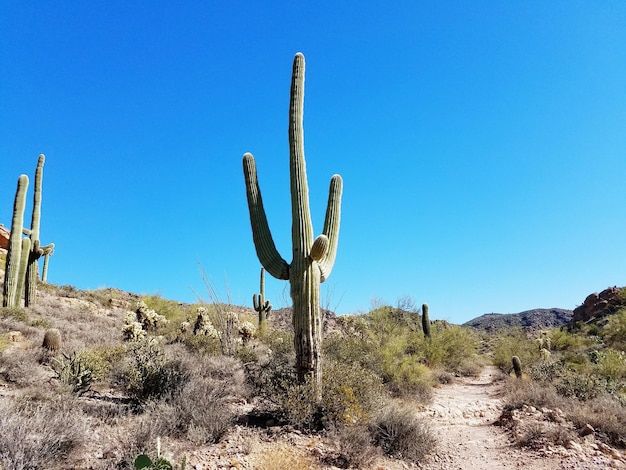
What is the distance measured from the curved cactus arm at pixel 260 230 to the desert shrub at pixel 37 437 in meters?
3.90

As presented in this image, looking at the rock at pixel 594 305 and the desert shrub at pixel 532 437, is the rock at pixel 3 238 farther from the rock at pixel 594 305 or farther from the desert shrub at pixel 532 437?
the rock at pixel 594 305

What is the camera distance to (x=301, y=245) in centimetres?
754

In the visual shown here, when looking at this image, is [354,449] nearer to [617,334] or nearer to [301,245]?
[301,245]

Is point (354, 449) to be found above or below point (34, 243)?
below

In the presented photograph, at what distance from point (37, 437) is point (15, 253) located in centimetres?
1253

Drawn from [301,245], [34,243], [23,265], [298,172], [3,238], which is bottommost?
[301,245]

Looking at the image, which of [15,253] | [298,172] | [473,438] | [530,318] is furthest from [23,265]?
[530,318]

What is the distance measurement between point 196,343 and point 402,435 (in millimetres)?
7426

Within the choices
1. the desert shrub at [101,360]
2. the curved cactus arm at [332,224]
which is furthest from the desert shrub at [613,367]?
the desert shrub at [101,360]

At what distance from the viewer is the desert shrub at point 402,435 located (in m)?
6.03

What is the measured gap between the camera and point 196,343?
39.1ft

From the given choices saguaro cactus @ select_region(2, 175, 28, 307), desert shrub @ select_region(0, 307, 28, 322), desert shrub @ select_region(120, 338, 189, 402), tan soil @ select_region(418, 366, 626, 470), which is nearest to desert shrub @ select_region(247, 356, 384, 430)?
tan soil @ select_region(418, 366, 626, 470)

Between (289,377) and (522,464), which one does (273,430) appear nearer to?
(289,377)

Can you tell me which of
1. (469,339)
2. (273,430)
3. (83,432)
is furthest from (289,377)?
(469,339)
